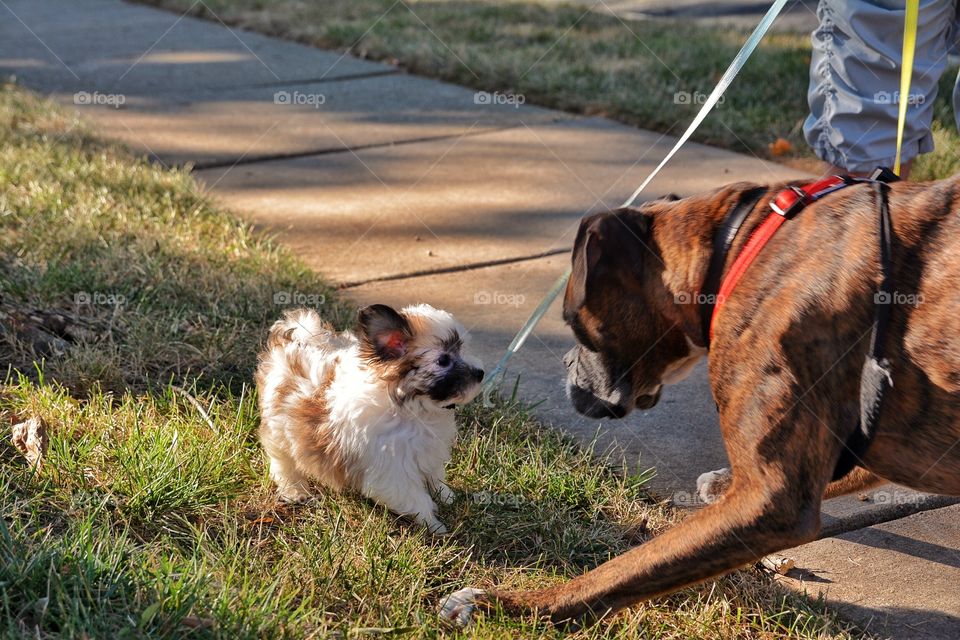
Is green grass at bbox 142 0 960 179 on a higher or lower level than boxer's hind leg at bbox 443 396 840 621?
higher

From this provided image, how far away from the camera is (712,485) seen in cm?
371

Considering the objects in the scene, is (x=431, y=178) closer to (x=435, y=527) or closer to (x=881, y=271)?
(x=435, y=527)

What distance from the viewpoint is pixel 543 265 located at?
5691 millimetres

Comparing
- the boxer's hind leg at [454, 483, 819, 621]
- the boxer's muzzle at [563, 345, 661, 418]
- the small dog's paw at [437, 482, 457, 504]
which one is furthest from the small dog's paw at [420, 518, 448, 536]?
the boxer's muzzle at [563, 345, 661, 418]

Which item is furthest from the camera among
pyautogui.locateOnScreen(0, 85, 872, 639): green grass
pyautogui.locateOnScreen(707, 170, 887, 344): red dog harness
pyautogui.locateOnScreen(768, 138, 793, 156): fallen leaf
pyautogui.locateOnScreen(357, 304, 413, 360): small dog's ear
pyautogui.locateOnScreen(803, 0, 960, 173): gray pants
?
pyautogui.locateOnScreen(768, 138, 793, 156): fallen leaf

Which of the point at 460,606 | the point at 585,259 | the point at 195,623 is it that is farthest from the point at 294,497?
the point at 585,259

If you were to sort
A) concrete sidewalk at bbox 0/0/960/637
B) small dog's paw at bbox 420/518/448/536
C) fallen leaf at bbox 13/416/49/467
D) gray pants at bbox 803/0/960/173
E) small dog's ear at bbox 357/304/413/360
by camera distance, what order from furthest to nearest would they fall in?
gray pants at bbox 803/0/960/173, concrete sidewalk at bbox 0/0/960/637, fallen leaf at bbox 13/416/49/467, small dog's paw at bbox 420/518/448/536, small dog's ear at bbox 357/304/413/360

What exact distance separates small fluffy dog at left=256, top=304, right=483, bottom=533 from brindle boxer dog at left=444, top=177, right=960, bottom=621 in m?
0.53

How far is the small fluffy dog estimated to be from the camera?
3414 mm

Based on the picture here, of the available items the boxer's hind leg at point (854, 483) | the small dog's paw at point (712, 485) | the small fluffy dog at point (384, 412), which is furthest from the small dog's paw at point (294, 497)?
the boxer's hind leg at point (854, 483)

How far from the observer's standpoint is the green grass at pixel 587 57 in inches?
307

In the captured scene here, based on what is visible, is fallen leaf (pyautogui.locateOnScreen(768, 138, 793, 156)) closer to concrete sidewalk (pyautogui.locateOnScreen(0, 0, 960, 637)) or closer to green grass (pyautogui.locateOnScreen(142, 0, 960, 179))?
green grass (pyautogui.locateOnScreen(142, 0, 960, 179))

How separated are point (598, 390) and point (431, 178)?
382 cm

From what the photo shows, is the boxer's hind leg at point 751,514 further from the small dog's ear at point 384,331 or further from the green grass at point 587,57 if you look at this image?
the green grass at point 587,57
